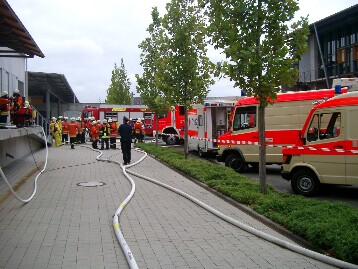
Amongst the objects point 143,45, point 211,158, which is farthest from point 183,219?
point 143,45

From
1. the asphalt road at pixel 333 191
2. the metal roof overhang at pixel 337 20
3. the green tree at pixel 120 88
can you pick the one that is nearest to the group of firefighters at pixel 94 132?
the asphalt road at pixel 333 191

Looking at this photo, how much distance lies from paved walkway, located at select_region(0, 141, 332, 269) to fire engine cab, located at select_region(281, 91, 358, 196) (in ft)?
7.67

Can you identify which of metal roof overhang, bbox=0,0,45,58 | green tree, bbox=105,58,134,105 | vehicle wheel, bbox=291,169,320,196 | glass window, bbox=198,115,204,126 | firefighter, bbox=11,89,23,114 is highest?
green tree, bbox=105,58,134,105

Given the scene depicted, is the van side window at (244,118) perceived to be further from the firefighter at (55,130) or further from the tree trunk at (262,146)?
the firefighter at (55,130)

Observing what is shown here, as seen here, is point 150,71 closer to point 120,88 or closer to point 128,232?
point 128,232

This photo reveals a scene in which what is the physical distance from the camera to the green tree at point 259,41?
8531 millimetres

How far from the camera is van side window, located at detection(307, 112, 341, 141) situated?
9.66 meters

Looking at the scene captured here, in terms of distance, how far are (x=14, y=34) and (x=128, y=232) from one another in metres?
7.33

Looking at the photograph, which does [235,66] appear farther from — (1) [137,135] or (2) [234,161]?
(1) [137,135]

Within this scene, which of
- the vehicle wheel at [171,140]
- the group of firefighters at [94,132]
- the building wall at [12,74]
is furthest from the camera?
the vehicle wheel at [171,140]

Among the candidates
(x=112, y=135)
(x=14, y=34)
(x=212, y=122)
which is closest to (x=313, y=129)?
(x=14, y=34)

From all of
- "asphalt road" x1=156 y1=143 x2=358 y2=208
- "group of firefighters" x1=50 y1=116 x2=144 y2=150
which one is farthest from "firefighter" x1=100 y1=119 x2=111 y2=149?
"asphalt road" x1=156 y1=143 x2=358 y2=208

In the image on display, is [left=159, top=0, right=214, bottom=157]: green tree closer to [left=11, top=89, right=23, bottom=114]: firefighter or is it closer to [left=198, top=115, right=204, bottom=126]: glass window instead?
[left=198, top=115, right=204, bottom=126]: glass window

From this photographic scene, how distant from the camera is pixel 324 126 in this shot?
9930 millimetres
